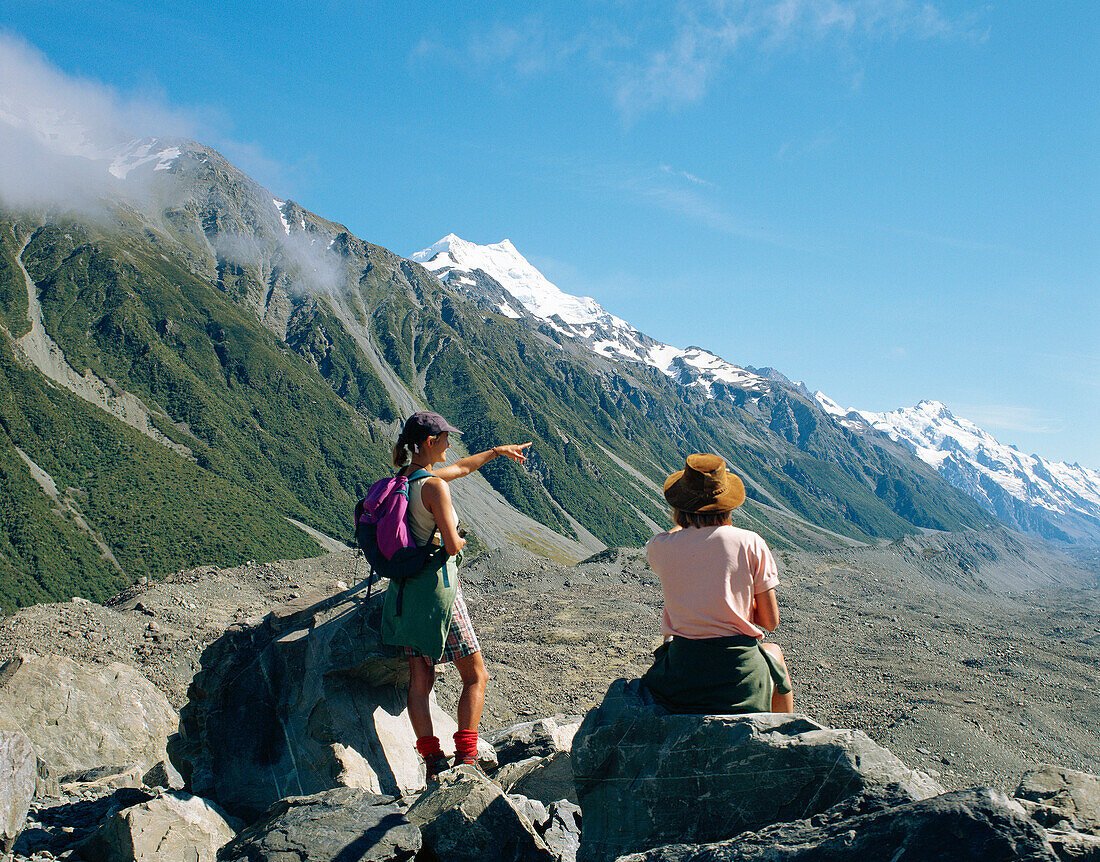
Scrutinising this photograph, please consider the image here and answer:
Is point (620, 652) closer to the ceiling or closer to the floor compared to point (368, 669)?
closer to the floor

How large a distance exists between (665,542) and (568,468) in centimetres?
17519

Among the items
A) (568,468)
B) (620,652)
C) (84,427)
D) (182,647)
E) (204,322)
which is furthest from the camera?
(568,468)

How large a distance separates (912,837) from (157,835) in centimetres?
558

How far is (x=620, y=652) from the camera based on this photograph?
31.9 metres

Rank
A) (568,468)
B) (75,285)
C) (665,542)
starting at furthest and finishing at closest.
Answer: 1. (568,468)
2. (75,285)
3. (665,542)

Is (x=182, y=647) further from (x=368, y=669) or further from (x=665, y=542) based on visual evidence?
(x=665, y=542)

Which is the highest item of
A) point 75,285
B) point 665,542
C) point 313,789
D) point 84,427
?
point 75,285

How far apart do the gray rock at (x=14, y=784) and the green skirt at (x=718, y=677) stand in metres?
5.67

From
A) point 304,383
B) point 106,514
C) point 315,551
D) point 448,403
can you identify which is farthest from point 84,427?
point 448,403

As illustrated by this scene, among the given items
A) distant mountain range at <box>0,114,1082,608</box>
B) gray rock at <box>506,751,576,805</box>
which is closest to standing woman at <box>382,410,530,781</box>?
gray rock at <box>506,751,576,805</box>

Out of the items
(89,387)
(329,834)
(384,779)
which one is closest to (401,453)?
(329,834)

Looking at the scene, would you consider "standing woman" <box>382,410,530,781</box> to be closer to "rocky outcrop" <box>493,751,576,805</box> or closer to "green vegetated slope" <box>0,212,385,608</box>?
"rocky outcrop" <box>493,751,576,805</box>

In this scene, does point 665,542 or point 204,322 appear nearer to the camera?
point 665,542

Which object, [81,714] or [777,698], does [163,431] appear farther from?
[777,698]
